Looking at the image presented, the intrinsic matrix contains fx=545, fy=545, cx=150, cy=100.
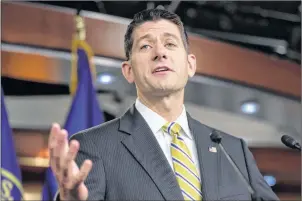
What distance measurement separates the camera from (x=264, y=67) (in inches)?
166

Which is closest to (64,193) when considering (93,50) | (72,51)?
(72,51)

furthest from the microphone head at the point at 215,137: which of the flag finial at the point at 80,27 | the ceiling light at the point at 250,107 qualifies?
the ceiling light at the point at 250,107

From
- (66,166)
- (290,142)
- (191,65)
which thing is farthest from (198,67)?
(66,166)

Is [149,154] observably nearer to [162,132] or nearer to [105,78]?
[162,132]

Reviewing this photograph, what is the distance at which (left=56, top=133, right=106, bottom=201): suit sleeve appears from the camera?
1219mm

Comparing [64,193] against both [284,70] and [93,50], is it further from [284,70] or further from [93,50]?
[284,70]

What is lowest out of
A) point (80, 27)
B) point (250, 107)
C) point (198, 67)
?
point (80, 27)

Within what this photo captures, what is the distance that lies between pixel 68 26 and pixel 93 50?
0.23 m

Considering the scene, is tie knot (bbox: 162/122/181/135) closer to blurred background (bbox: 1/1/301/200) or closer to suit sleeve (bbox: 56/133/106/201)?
suit sleeve (bbox: 56/133/106/201)

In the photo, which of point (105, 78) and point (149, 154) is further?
point (105, 78)

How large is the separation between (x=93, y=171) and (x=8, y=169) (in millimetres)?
2024

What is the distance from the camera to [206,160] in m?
1.33

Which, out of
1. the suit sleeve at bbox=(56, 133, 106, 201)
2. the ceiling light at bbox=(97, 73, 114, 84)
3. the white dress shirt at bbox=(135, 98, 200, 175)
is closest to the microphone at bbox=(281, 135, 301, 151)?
the white dress shirt at bbox=(135, 98, 200, 175)

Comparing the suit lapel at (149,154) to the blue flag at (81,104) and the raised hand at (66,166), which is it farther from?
the blue flag at (81,104)
